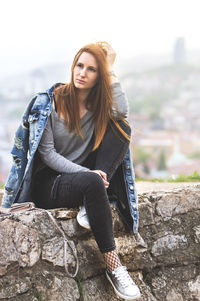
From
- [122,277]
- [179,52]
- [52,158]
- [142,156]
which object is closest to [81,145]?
[52,158]

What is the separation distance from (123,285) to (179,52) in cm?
13212

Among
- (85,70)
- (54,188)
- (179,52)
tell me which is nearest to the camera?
(54,188)

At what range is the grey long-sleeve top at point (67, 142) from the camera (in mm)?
2514

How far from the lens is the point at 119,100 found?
2.70 m

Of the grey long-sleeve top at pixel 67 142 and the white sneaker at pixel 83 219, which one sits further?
the grey long-sleeve top at pixel 67 142

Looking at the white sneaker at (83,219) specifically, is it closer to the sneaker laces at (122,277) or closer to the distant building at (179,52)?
the sneaker laces at (122,277)

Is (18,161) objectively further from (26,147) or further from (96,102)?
(96,102)

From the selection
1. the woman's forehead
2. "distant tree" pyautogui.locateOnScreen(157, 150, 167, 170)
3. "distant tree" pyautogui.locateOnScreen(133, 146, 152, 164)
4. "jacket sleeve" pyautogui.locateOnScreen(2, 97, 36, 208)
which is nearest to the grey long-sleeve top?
"jacket sleeve" pyautogui.locateOnScreen(2, 97, 36, 208)

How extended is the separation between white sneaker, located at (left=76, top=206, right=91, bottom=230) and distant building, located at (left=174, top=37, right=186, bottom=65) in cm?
12661

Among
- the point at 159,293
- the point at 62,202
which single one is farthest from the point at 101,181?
the point at 159,293

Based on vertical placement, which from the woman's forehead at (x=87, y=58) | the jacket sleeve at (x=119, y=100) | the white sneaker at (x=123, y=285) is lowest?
the white sneaker at (x=123, y=285)

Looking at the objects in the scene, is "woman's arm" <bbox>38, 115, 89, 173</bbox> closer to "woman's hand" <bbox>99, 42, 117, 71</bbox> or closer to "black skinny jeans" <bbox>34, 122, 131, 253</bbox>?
"black skinny jeans" <bbox>34, 122, 131, 253</bbox>

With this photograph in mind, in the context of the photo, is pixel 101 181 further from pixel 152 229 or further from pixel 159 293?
pixel 159 293

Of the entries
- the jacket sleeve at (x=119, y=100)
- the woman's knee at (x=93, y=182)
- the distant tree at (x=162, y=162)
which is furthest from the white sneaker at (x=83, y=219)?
the distant tree at (x=162, y=162)
